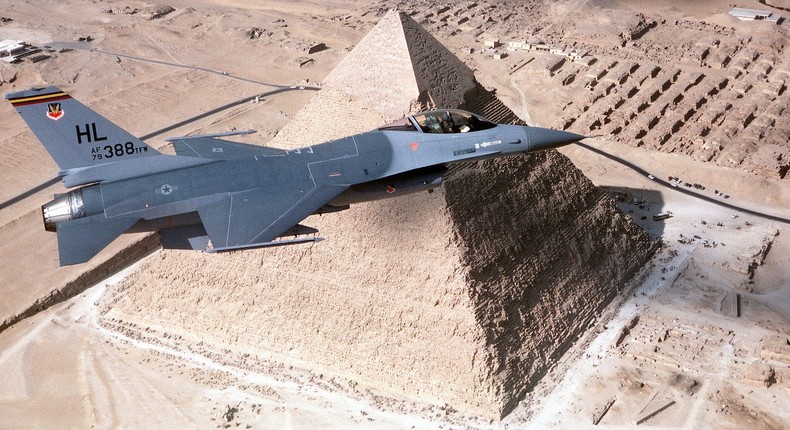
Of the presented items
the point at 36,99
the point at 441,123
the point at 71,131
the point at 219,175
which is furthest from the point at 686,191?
the point at 36,99

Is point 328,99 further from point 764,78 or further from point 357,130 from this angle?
point 764,78

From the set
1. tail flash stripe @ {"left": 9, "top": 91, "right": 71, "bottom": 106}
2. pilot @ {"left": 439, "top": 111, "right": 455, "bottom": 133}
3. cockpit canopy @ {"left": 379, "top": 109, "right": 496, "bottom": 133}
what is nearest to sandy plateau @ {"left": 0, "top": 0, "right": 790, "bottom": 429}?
cockpit canopy @ {"left": 379, "top": 109, "right": 496, "bottom": 133}

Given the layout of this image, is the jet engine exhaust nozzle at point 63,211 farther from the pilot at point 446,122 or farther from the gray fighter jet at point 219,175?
the pilot at point 446,122

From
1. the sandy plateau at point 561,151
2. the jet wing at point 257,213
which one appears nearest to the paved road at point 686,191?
the sandy plateau at point 561,151

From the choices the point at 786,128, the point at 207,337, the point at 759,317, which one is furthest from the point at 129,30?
the point at 759,317

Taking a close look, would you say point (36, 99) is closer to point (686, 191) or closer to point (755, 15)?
point (686, 191)

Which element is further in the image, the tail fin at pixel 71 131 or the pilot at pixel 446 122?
the pilot at pixel 446 122
